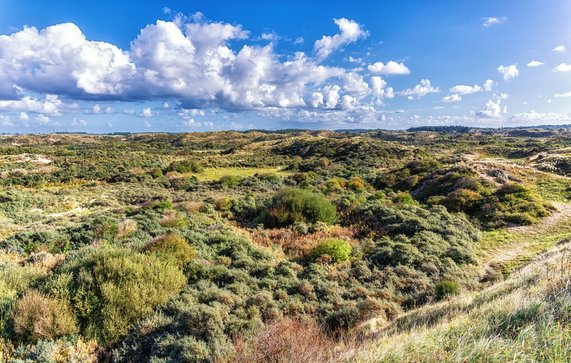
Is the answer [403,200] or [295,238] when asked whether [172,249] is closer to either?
[295,238]

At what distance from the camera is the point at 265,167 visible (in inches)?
2116

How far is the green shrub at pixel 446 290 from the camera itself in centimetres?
866

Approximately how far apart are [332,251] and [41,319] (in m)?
7.80

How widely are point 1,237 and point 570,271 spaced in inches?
782

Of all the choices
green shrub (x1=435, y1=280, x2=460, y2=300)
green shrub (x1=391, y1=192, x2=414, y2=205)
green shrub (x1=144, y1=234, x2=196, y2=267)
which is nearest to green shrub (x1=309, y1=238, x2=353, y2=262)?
green shrub (x1=435, y1=280, x2=460, y2=300)

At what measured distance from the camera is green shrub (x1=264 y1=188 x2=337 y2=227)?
627 inches

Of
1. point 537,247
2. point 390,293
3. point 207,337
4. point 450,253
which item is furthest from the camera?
point 537,247

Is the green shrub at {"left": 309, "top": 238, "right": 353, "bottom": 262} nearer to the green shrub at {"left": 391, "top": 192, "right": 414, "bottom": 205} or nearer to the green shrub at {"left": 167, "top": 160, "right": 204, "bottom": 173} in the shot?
the green shrub at {"left": 391, "top": 192, "right": 414, "bottom": 205}

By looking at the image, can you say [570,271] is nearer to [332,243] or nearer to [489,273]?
[489,273]

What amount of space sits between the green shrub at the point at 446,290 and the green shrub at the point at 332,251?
Result: 298 cm

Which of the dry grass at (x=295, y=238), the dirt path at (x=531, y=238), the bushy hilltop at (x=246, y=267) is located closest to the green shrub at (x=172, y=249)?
the bushy hilltop at (x=246, y=267)

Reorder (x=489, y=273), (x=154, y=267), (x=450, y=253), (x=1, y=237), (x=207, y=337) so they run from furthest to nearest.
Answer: (x=1, y=237), (x=450, y=253), (x=489, y=273), (x=154, y=267), (x=207, y=337)

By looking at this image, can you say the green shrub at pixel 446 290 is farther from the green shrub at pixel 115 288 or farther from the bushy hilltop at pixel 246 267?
the green shrub at pixel 115 288

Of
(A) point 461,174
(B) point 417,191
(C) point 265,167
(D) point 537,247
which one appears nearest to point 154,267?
(D) point 537,247
